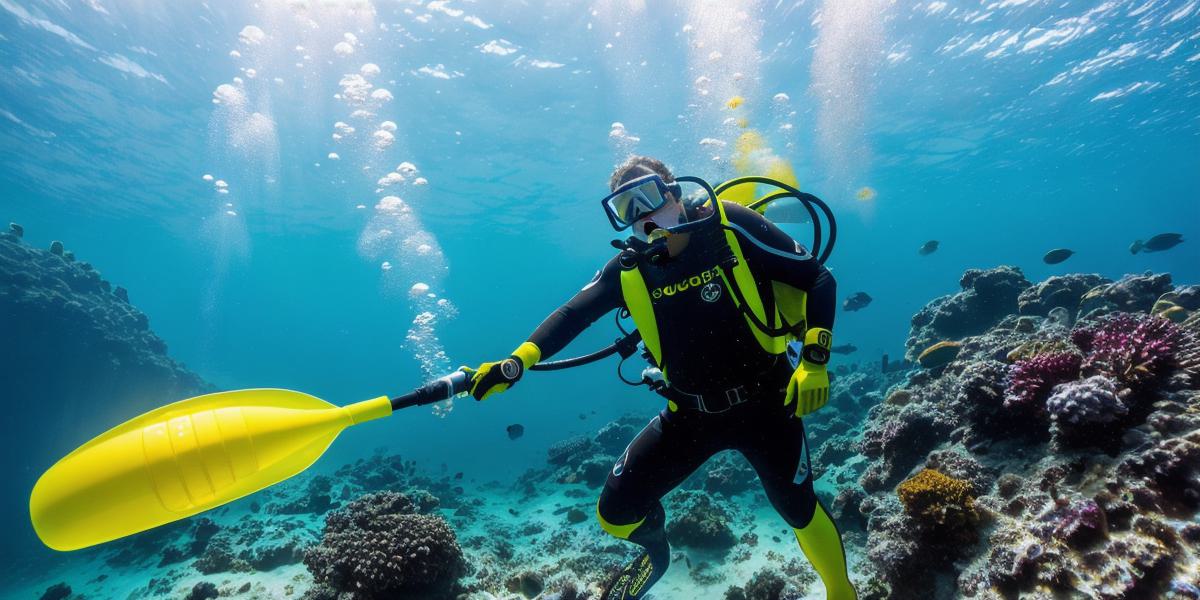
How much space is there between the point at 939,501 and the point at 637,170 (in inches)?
149

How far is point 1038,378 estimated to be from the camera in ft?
15.1

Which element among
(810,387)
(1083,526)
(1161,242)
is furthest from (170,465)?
(1161,242)

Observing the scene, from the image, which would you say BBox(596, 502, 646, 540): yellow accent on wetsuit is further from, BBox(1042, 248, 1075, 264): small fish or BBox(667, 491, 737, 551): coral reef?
BBox(1042, 248, 1075, 264): small fish

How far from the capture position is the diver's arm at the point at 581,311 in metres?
3.79

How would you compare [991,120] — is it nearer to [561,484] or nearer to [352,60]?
[561,484]

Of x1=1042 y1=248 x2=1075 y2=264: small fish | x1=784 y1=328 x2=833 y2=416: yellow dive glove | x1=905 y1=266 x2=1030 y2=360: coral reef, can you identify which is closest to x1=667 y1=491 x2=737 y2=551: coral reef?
x1=784 y1=328 x2=833 y2=416: yellow dive glove

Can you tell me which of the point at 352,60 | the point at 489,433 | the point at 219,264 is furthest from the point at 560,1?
the point at 219,264

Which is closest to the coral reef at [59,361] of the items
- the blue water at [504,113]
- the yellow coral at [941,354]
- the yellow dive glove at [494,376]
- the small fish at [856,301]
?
the blue water at [504,113]

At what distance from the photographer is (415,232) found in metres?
45.8

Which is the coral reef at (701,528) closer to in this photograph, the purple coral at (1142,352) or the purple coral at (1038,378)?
the purple coral at (1038,378)

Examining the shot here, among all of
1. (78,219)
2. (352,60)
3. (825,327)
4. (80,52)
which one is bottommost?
(825,327)

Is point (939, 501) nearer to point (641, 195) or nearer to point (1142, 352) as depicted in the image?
point (1142, 352)

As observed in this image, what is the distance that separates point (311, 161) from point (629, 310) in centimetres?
3351

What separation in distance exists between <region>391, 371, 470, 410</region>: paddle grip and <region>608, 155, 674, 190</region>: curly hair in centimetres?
210
